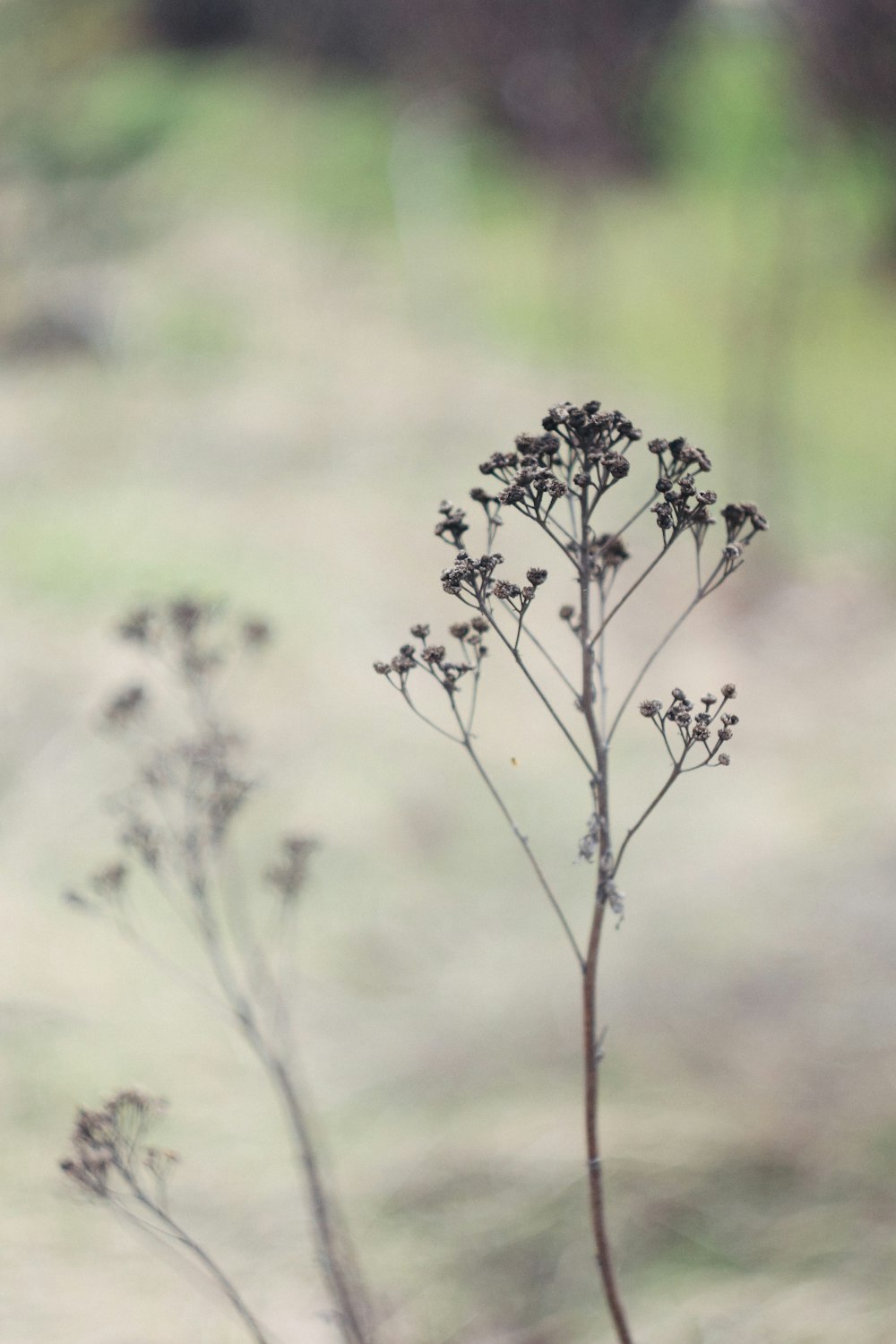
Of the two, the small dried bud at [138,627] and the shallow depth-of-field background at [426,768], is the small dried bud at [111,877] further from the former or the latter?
the shallow depth-of-field background at [426,768]

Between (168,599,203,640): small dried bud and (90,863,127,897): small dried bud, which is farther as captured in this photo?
(168,599,203,640): small dried bud

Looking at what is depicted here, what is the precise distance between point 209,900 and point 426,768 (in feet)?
4.26

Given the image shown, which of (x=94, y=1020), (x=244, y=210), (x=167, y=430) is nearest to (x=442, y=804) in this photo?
(x=94, y=1020)

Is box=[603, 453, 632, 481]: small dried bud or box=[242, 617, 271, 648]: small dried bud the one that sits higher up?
box=[242, 617, 271, 648]: small dried bud

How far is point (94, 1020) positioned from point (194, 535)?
13.3 ft

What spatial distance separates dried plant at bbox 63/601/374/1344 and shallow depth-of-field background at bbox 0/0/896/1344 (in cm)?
→ 13

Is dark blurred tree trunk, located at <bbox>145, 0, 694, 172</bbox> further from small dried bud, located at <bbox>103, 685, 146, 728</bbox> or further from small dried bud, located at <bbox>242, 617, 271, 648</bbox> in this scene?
small dried bud, located at <bbox>103, 685, 146, 728</bbox>

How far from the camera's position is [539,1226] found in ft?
8.16

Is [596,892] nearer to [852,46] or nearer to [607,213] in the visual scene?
[852,46]

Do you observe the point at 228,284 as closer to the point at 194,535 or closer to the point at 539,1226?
the point at 194,535

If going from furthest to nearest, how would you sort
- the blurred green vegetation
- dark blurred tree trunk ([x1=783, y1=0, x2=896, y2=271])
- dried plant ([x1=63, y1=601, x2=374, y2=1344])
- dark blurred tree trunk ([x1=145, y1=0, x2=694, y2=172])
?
dark blurred tree trunk ([x1=145, y1=0, x2=694, y2=172]) → the blurred green vegetation → dark blurred tree trunk ([x1=783, y1=0, x2=896, y2=271]) → dried plant ([x1=63, y1=601, x2=374, y2=1344])

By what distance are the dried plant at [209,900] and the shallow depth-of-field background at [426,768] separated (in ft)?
0.42

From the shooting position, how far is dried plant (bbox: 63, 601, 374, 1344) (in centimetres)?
193

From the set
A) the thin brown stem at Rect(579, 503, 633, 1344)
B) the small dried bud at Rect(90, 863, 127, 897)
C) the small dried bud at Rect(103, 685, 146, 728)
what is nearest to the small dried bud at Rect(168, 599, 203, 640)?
the small dried bud at Rect(103, 685, 146, 728)
